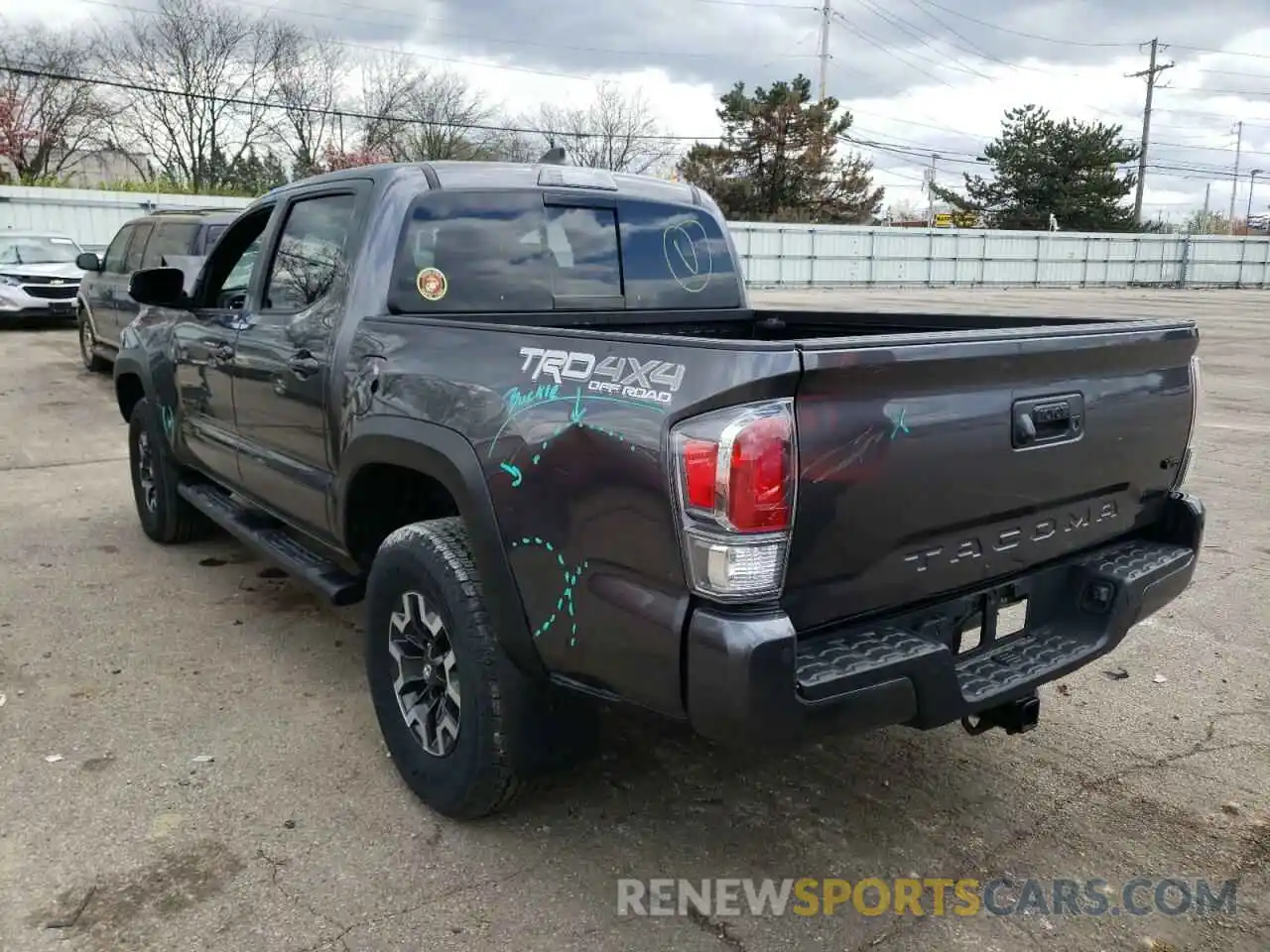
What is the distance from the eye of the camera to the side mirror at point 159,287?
4.65 metres

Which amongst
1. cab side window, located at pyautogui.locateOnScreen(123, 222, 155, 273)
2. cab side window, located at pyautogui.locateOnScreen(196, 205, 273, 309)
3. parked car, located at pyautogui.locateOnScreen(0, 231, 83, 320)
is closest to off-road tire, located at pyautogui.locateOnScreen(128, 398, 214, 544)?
cab side window, located at pyautogui.locateOnScreen(196, 205, 273, 309)

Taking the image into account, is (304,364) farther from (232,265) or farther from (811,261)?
(811,261)

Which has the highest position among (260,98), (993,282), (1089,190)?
(260,98)

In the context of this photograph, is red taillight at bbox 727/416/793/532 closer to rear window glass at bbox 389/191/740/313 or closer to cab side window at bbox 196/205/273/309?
rear window glass at bbox 389/191/740/313

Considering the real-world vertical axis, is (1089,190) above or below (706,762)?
above

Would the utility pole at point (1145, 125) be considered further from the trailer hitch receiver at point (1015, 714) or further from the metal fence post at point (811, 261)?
the trailer hitch receiver at point (1015, 714)

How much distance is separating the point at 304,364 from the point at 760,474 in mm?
2161

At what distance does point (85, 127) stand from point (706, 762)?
154 feet

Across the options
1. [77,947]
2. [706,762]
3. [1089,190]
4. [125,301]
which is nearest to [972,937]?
[706,762]

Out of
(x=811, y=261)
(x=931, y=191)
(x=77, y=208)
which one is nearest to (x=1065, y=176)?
(x=931, y=191)

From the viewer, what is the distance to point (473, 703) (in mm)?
2713

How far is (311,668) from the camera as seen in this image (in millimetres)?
4129

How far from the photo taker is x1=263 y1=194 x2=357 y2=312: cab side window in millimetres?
3646

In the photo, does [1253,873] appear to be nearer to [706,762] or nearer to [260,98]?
[706,762]
